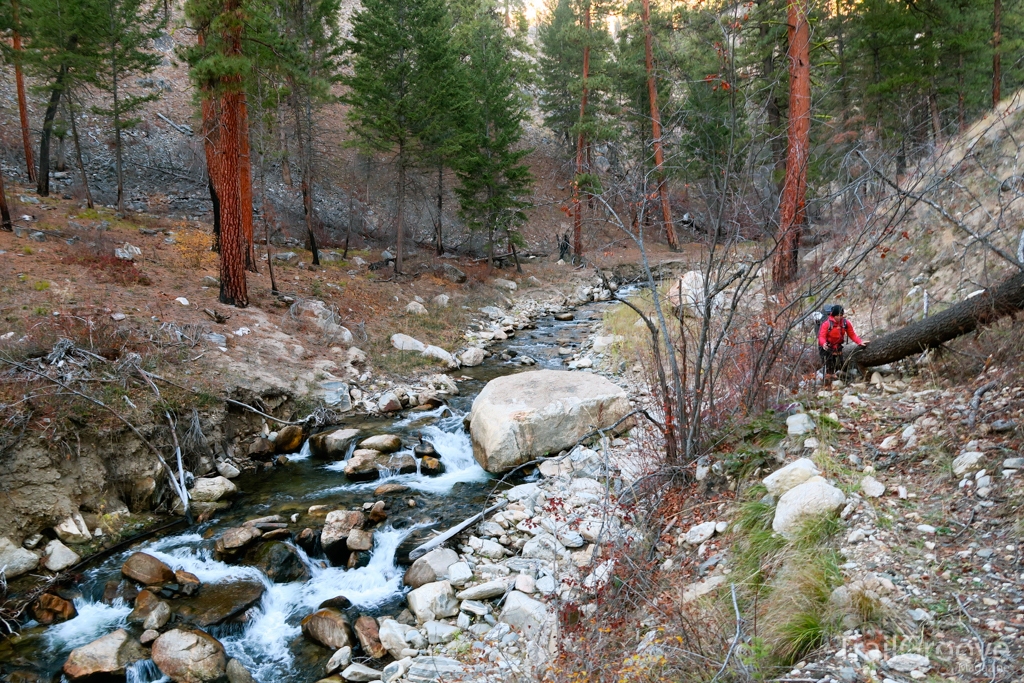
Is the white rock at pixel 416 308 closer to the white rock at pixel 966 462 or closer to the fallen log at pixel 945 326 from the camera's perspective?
the fallen log at pixel 945 326

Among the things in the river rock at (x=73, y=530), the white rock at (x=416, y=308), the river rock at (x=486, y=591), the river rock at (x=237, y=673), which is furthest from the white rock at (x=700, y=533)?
the white rock at (x=416, y=308)

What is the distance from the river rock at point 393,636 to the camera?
15.8 ft

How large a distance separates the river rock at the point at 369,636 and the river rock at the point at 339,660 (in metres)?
0.14

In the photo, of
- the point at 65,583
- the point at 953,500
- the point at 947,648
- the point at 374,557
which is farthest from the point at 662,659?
the point at 65,583

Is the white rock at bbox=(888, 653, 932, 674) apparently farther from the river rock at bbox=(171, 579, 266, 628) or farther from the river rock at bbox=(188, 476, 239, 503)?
the river rock at bbox=(188, 476, 239, 503)

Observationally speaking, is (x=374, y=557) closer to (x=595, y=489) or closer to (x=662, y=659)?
(x=595, y=489)

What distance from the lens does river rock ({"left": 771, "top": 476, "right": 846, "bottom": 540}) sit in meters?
3.60

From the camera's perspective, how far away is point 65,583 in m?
5.70

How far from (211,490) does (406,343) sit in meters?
6.39

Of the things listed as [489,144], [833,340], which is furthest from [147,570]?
[489,144]

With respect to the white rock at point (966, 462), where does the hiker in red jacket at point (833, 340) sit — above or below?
above

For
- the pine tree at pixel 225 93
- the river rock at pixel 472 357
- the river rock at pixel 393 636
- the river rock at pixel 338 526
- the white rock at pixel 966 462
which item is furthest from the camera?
the river rock at pixel 472 357

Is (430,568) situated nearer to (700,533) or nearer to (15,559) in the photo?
(700,533)

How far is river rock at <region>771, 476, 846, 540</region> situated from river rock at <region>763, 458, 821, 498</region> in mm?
178
